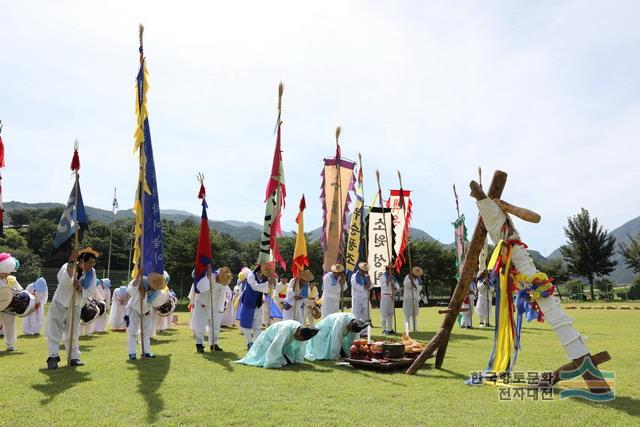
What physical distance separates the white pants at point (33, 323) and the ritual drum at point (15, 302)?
3.33 meters

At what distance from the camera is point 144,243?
10.4m

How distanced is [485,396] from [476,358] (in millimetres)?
3649

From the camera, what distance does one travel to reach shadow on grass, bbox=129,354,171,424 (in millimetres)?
5801

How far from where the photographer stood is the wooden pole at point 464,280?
7375mm

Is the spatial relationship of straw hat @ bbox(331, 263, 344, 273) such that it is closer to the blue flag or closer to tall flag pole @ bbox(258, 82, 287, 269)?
tall flag pole @ bbox(258, 82, 287, 269)

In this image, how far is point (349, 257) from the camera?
15.9 m

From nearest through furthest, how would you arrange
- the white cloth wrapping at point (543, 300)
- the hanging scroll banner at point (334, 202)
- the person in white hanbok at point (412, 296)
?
the white cloth wrapping at point (543, 300)
the hanging scroll banner at point (334, 202)
the person in white hanbok at point (412, 296)

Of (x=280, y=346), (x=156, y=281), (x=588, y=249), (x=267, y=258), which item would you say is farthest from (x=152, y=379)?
(x=588, y=249)

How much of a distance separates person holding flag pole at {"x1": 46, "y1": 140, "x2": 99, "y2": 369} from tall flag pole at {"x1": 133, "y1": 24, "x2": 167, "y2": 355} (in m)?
0.96

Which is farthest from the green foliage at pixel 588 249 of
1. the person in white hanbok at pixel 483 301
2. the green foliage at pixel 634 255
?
the person in white hanbok at pixel 483 301

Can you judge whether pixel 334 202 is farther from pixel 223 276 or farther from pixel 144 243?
pixel 144 243

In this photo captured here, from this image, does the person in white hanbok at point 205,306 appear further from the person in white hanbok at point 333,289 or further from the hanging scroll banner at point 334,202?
the person in white hanbok at point 333,289

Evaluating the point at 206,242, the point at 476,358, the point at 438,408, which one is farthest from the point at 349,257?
the point at 438,408

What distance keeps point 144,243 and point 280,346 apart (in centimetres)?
375
